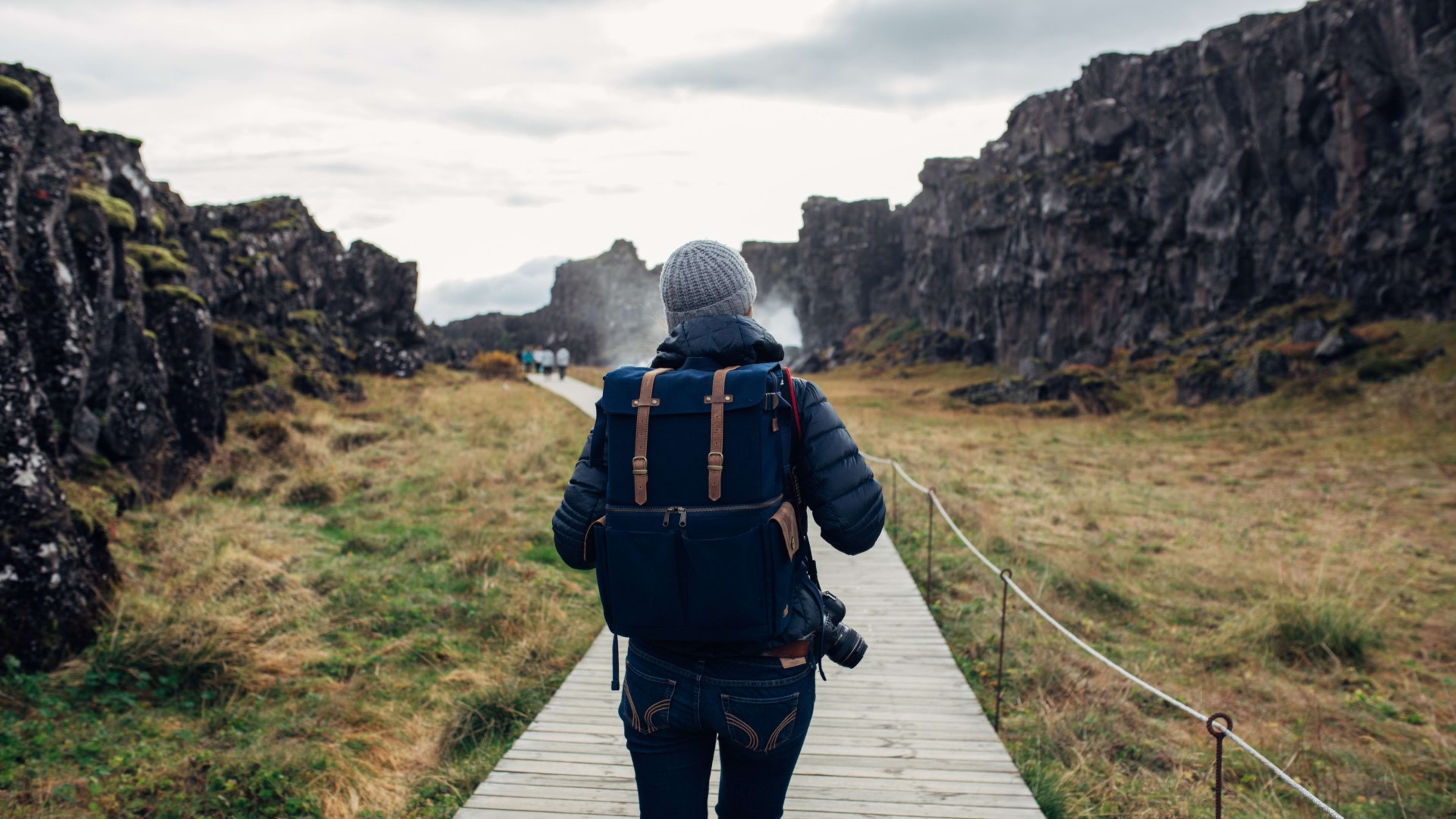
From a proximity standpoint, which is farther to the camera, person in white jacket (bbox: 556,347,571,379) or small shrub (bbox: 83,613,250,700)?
person in white jacket (bbox: 556,347,571,379)

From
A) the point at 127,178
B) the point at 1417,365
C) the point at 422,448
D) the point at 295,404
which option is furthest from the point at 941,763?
the point at 1417,365

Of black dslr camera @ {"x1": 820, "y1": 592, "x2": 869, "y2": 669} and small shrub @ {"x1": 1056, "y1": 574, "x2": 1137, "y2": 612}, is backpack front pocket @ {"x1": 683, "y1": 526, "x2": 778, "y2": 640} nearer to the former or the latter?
black dslr camera @ {"x1": 820, "y1": 592, "x2": 869, "y2": 669}

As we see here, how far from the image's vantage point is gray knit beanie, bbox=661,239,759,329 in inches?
92.5

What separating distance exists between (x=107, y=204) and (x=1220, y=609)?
13.9 metres

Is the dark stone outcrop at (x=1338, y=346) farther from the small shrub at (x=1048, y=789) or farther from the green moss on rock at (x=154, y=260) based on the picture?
the green moss on rock at (x=154, y=260)

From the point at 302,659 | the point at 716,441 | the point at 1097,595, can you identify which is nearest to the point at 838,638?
the point at 716,441

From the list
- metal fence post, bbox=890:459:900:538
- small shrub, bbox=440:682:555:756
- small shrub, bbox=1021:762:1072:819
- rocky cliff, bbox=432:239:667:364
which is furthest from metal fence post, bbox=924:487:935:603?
rocky cliff, bbox=432:239:667:364

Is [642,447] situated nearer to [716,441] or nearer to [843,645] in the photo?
[716,441]

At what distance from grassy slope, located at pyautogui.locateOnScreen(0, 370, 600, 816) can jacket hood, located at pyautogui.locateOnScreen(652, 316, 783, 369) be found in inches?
124

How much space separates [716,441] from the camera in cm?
205

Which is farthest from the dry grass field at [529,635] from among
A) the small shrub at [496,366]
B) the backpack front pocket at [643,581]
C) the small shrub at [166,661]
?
the small shrub at [496,366]

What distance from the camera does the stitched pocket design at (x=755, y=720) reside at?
7.17ft

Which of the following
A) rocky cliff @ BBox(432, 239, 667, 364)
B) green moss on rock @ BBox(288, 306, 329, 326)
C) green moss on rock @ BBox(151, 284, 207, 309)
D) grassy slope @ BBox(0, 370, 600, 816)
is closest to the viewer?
grassy slope @ BBox(0, 370, 600, 816)

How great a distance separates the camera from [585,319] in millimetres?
114000
